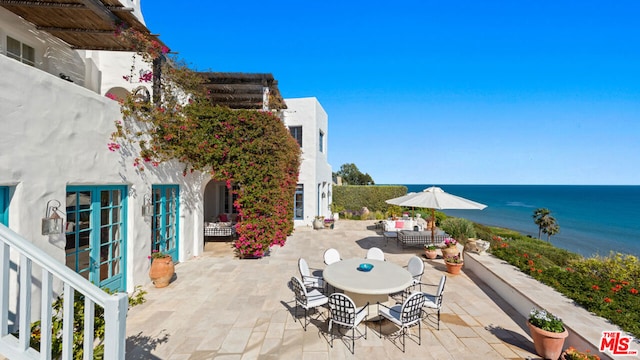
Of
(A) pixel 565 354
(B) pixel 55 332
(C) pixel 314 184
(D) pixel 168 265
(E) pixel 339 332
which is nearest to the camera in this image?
(B) pixel 55 332

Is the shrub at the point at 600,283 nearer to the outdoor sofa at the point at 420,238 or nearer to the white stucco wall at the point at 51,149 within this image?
the outdoor sofa at the point at 420,238

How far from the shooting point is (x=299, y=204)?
1655 cm

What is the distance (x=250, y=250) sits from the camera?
359 inches

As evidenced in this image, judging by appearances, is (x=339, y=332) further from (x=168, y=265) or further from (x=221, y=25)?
(x=221, y=25)

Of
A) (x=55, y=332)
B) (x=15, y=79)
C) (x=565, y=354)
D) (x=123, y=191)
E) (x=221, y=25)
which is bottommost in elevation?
(x=565, y=354)

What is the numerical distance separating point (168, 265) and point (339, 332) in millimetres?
4553

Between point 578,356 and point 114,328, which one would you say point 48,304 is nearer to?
point 114,328

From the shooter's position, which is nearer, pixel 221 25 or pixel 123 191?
pixel 123 191

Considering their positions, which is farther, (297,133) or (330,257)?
(297,133)

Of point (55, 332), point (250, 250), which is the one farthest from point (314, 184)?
point (55, 332)

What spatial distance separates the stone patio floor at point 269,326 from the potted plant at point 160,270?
19 cm

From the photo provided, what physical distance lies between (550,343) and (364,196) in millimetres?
19641

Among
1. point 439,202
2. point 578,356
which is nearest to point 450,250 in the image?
point 439,202

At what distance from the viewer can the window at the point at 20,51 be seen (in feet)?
21.5
